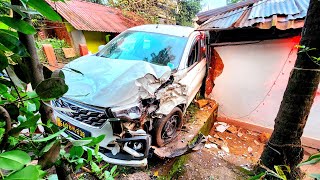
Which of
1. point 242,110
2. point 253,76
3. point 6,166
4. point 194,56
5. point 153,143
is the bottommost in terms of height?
point 242,110

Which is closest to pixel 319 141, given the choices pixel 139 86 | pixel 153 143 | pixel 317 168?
pixel 317 168

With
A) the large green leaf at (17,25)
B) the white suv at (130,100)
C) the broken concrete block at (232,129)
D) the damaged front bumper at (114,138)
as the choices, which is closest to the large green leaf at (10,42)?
the large green leaf at (17,25)

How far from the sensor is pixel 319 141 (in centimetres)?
446

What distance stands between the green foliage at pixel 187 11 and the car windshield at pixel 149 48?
13752 millimetres

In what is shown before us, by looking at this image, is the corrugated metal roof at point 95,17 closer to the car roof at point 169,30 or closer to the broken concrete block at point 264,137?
the car roof at point 169,30

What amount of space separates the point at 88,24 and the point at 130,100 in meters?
8.80

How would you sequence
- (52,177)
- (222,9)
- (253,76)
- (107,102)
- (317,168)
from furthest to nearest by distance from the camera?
(222,9), (253,76), (317,168), (107,102), (52,177)

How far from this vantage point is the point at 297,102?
7.74 ft

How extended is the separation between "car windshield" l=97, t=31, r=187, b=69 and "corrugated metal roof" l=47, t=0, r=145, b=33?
241 inches

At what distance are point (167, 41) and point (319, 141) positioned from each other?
4.13 m

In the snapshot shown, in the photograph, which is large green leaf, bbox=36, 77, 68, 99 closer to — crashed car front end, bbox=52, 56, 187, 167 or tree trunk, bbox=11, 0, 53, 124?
tree trunk, bbox=11, 0, 53, 124

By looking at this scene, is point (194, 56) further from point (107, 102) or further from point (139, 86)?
point (107, 102)

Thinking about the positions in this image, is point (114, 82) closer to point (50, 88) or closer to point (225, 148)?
point (50, 88)

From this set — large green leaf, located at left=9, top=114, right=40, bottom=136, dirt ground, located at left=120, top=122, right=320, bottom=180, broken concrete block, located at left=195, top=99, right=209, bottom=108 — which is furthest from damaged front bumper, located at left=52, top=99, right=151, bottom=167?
broken concrete block, located at left=195, top=99, right=209, bottom=108
